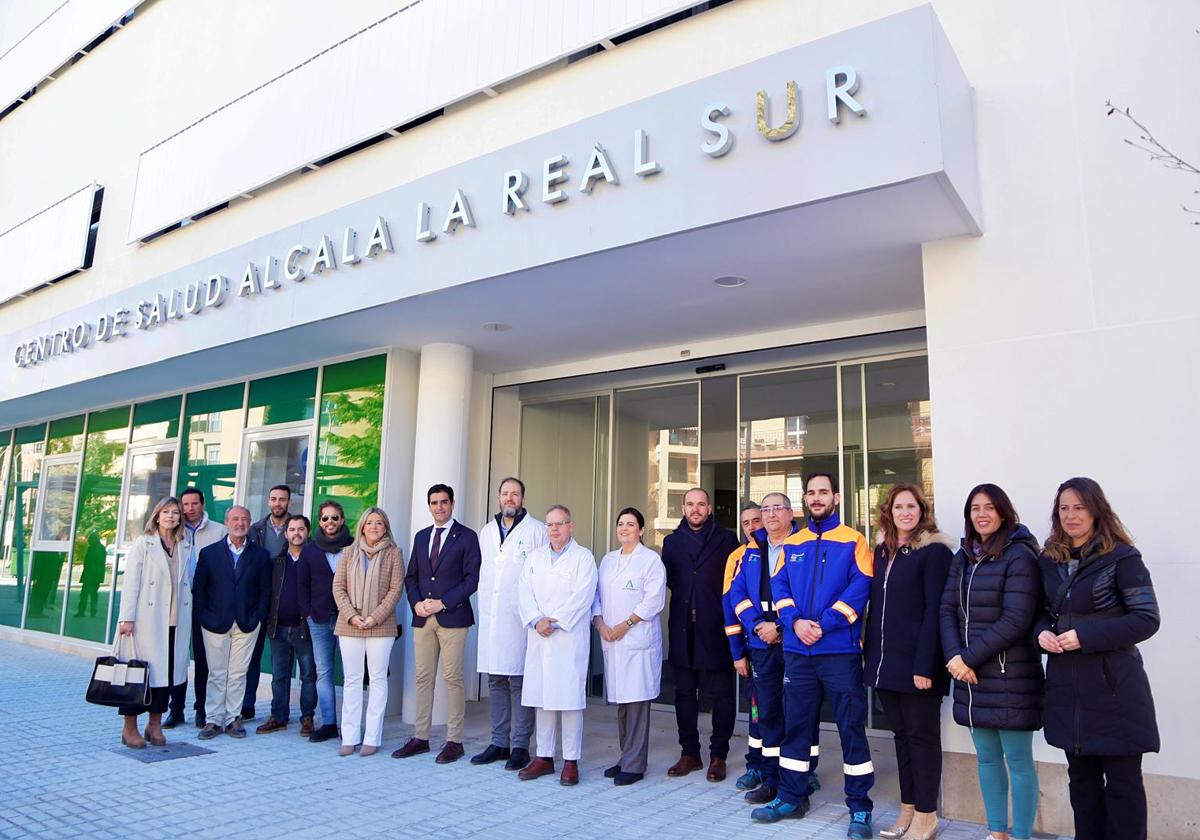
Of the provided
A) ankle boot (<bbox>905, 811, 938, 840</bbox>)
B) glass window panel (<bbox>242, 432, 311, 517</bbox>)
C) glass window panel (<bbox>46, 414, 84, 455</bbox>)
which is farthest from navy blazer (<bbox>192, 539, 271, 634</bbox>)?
glass window panel (<bbox>46, 414, 84, 455</bbox>)

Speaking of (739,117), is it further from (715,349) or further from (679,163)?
(715,349)

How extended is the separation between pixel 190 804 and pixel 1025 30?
661 cm

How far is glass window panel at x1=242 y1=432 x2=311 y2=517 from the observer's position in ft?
29.6

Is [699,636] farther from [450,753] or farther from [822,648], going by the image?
[450,753]

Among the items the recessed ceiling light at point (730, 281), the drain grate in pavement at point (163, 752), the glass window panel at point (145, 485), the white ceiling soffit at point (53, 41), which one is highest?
the white ceiling soffit at point (53, 41)

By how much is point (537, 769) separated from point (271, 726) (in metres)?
2.63

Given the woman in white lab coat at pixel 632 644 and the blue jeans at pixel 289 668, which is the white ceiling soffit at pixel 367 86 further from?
the blue jeans at pixel 289 668

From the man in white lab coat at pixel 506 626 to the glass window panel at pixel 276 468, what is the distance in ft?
10.9

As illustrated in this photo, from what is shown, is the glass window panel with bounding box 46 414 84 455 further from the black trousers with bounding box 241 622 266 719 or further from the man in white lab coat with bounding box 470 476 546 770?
the man in white lab coat with bounding box 470 476 546 770

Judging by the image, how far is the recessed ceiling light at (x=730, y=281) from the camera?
5980 mm

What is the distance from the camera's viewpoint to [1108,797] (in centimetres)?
364

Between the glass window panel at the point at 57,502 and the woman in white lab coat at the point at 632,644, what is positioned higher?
the glass window panel at the point at 57,502

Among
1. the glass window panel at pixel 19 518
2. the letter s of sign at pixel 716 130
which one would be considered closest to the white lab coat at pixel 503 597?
the letter s of sign at pixel 716 130

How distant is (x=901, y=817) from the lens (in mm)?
4469
